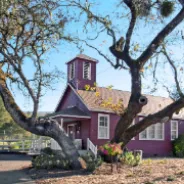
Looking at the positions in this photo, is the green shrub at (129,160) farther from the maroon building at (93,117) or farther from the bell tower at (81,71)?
the bell tower at (81,71)

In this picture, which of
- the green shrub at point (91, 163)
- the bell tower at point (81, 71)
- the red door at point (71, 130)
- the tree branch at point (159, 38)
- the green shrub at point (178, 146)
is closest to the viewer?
the green shrub at point (91, 163)

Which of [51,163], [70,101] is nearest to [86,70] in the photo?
[70,101]

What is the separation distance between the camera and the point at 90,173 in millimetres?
11406

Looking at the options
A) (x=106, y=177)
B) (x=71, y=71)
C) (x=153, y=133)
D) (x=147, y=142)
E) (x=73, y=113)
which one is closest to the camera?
(x=106, y=177)

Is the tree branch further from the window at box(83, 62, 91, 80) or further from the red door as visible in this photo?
the red door

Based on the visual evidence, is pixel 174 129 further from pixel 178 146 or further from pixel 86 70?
pixel 86 70

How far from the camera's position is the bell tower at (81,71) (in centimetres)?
2145

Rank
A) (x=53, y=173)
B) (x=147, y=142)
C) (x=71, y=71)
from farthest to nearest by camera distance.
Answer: (x=71, y=71) → (x=147, y=142) → (x=53, y=173)

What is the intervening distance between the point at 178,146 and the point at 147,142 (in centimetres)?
245

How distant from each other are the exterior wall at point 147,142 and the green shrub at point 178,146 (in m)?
0.51

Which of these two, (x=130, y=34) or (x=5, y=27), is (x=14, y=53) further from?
(x=130, y=34)

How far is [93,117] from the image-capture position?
19.2 meters

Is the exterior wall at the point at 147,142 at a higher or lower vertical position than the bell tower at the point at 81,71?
lower

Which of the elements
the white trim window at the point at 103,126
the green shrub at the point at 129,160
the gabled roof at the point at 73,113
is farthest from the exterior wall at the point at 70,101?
the green shrub at the point at 129,160
